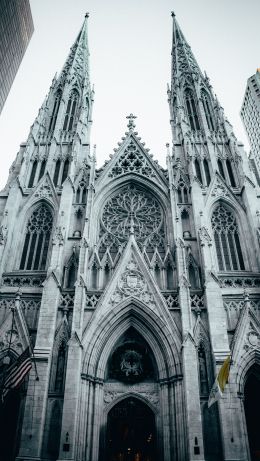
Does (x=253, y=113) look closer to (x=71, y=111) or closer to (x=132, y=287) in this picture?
(x=71, y=111)

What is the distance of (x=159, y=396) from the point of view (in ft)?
53.9

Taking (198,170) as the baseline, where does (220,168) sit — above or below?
above

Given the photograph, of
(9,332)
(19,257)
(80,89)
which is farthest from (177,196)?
(80,89)

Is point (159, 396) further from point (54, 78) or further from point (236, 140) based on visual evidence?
point (54, 78)

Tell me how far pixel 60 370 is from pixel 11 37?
26.6 metres

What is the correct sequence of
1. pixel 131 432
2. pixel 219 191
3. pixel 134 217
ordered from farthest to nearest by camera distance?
pixel 219 191 → pixel 134 217 → pixel 131 432

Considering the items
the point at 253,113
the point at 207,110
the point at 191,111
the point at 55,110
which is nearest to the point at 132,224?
the point at 191,111

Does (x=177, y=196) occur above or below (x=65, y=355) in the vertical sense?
above

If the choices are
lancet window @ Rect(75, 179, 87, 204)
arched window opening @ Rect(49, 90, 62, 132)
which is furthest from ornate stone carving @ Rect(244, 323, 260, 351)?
arched window opening @ Rect(49, 90, 62, 132)

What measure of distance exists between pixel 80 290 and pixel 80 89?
2024cm

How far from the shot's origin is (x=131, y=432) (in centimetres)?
1609

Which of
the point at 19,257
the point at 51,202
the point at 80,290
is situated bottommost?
the point at 80,290

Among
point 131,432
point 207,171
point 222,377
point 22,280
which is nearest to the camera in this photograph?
point 222,377

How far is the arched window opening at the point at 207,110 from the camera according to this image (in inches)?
1075
